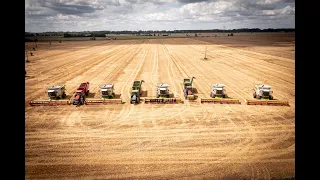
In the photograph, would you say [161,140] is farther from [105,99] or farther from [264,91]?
[264,91]

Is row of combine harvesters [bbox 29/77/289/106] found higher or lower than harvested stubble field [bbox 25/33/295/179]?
higher

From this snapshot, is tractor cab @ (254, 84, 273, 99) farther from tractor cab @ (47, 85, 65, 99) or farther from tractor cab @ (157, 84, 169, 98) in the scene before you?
tractor cab @ (47, 85, 65, 99)

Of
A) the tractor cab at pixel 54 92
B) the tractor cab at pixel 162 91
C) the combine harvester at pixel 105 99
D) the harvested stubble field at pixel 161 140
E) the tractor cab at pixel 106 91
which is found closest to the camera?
the harvested stubble field at pixel 161 140

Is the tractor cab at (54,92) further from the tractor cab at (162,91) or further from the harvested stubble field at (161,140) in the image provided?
the tractor cab at (162,91)

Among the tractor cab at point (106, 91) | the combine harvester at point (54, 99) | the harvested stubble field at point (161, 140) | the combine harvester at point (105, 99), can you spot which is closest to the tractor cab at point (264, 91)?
the harvested stubble field at point (161, 140)

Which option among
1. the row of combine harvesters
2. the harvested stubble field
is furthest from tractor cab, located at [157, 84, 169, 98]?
the harvested stubble field

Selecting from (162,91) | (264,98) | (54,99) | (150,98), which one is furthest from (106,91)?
(264,98)
